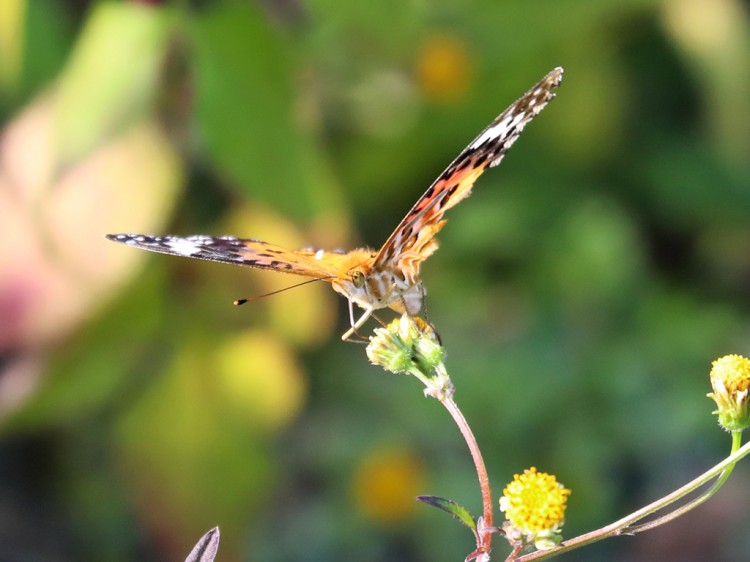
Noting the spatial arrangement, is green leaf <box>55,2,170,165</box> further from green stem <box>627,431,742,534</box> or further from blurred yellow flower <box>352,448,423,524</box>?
green stem <box>627,431,742,534</box>

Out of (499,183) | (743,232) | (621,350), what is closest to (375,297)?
(621,350)

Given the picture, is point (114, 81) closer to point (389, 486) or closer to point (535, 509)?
point (389, 486)

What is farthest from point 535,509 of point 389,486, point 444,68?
point 444,68

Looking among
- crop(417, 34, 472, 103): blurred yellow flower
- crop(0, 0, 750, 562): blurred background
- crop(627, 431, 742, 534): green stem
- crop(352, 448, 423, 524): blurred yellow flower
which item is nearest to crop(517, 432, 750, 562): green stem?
crop(627, 431, 742, 534): green stem

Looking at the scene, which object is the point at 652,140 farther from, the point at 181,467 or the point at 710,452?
the point at 181,467

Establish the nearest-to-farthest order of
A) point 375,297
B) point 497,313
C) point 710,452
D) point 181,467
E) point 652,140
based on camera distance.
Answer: point 375,297 < point 181,467 < point 710,452 < point 497,313 < point 652,140

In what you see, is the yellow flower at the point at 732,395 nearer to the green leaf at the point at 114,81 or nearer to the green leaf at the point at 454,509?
the green leaf at the point at 454,509
